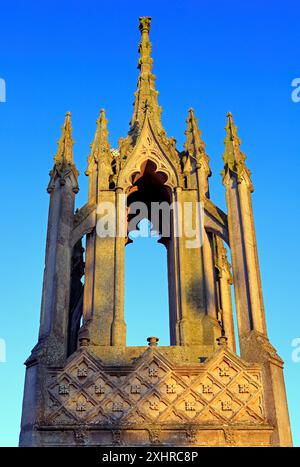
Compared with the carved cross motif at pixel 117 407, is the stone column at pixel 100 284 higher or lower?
higher

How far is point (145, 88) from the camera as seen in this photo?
71.9 ft

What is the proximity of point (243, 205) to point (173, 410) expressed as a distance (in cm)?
552

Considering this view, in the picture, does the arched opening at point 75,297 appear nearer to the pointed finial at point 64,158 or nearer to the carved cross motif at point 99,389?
the pointed finial at point 64,158

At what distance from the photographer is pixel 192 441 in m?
13.7

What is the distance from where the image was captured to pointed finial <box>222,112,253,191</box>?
58.5ft

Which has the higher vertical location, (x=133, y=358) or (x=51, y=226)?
(x=51, y=226)

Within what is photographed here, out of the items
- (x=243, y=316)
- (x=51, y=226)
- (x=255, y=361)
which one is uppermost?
(x=51, y=226)

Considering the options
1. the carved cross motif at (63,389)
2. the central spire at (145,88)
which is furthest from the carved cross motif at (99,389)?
the central spire at (145,88)

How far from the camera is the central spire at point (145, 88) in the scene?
2088 cm

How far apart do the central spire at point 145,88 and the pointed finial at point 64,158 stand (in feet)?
7.14

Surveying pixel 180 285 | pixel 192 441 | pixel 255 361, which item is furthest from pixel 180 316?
pixel 192 441
